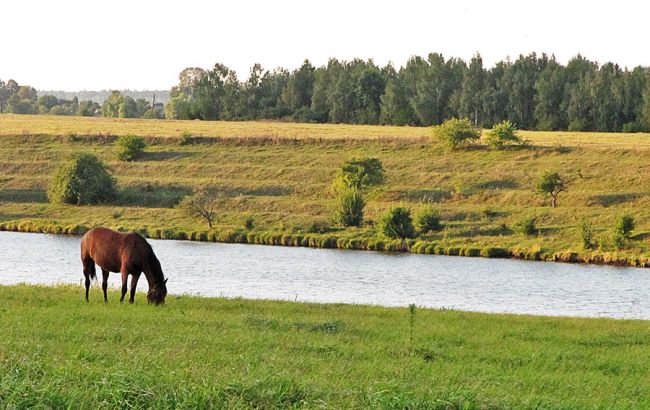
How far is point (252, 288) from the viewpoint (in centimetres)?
4081

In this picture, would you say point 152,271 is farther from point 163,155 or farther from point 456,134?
point 163,155

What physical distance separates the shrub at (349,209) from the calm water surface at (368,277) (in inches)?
259

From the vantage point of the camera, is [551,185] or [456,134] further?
[456,134]

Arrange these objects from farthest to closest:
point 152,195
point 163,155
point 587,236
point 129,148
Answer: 1. point 163,155
2. point 129,148
3. point 152,195
4. point 587,236

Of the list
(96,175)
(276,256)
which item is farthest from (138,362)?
(96,175)

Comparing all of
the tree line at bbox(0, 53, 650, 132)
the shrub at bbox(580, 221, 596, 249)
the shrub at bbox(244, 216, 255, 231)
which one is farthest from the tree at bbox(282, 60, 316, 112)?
the shrub at bbox(580, 221, 596, 249)

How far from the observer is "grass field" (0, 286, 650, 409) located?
10.8 metres

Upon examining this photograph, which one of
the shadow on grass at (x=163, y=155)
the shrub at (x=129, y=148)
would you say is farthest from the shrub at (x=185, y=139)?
the shrub at (x=129, y=148)

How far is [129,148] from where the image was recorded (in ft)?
308

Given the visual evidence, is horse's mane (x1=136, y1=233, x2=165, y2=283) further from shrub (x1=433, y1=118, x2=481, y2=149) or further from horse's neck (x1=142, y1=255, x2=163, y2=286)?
shrub (x1=433, y1=118, x2=481, y2=149)

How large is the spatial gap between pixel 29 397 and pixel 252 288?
30723mm

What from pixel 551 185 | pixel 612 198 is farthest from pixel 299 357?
pixel 612 198

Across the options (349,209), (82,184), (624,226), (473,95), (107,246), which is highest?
(473,95)

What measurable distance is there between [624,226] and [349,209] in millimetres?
18905
